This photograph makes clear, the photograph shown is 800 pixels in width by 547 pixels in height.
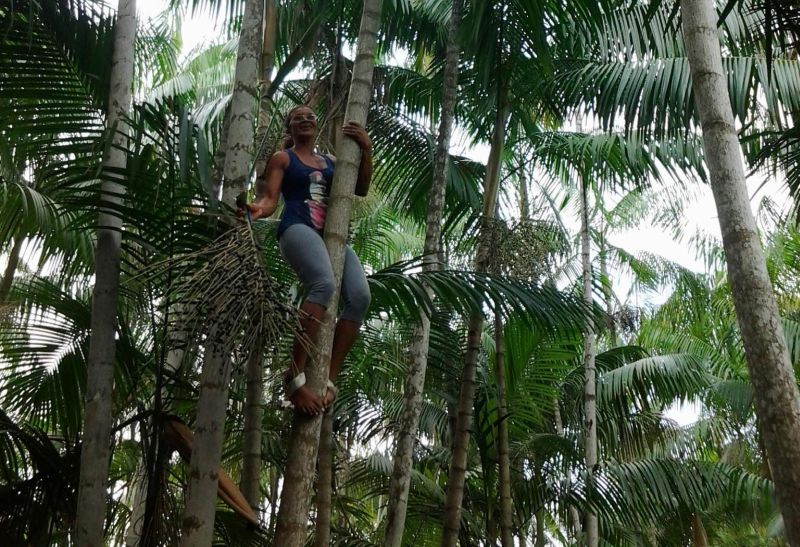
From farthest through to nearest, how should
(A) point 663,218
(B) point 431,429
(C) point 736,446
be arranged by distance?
1. (A) point 663,218
2. (C) point 736,446
3. (B) point 431,429

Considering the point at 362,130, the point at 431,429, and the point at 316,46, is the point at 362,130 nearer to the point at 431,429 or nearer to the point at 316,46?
the point at 316,46

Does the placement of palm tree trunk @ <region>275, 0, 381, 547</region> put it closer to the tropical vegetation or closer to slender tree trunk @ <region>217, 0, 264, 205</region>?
the tropical vegetation

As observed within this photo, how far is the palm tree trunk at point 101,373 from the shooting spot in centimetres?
407

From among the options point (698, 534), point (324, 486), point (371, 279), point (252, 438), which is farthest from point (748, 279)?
point (698, 534)

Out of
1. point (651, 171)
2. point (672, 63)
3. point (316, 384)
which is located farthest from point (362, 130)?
point (651, 171)

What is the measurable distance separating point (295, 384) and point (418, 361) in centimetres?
277

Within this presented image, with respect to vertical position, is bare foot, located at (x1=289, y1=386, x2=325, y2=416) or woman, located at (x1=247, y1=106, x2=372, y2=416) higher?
woman, located at (x1=247, y1=106, x2=372, y2=416)

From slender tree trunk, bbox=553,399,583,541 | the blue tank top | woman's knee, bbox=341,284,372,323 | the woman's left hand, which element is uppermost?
slender tree trunk, bbox=553,399,583,541

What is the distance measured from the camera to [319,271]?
354 centimetres

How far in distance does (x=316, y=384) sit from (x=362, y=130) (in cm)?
113

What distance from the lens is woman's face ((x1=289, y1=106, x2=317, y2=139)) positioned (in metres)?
4.11

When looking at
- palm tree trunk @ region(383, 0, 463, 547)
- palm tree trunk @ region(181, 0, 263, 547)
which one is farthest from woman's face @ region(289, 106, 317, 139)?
palm tree trunk @ region(383, 0, 463, 547)

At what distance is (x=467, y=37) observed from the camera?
6.51 metres

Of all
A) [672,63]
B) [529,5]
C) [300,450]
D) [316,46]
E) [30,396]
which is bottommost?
[300,450]
